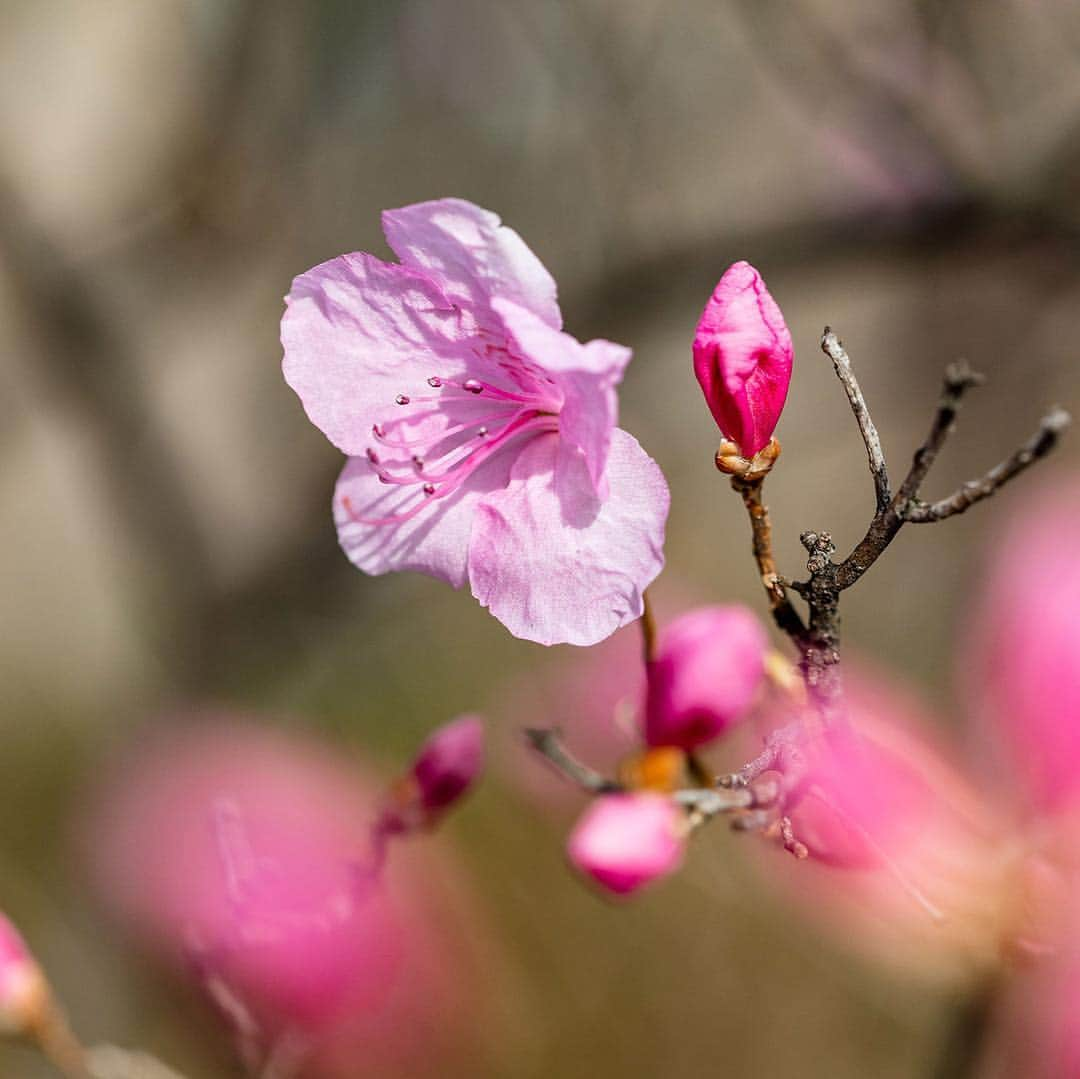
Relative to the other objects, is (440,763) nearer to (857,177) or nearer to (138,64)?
(857,177)

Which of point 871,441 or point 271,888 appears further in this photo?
point 271,888

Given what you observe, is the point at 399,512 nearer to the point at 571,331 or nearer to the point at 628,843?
the point at 628,843

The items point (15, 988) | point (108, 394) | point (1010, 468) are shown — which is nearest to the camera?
point (1010, 468)

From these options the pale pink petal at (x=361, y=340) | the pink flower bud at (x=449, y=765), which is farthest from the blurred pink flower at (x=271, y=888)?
the pale pink petal at (x=361, y=340)

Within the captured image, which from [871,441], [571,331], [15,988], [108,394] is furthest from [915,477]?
[108,394]

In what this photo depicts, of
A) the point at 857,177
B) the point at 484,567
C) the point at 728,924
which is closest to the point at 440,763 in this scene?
the point at 484,567

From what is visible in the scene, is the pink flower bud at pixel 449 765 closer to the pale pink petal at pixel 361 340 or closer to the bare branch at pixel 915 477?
the pale pink petal at pixel 361 340

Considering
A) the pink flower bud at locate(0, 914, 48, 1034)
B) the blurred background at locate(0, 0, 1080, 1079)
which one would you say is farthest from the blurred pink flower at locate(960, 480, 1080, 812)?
the pink flower bud at locate(0, 914, 48, 1034)
